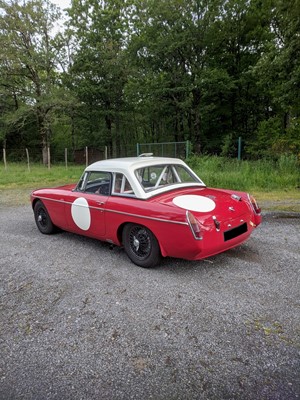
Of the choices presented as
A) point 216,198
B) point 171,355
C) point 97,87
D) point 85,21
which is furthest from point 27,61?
point 171,355

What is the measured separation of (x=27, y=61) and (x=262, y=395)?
27018 millimetres

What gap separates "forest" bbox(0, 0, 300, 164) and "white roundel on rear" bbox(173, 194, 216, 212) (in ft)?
39.7

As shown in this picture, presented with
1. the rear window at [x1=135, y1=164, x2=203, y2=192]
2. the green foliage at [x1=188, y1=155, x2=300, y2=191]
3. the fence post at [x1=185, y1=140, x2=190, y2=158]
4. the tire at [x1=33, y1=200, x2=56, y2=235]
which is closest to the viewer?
the rear window at [x1=135, y1=164, x2=203, y2=192]

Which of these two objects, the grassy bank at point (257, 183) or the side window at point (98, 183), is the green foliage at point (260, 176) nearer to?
the grassy bank at point (257, 183)

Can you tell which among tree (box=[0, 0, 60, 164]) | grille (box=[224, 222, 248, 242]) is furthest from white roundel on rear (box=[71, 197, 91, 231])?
tree (box=[0, 0, 60, 164])

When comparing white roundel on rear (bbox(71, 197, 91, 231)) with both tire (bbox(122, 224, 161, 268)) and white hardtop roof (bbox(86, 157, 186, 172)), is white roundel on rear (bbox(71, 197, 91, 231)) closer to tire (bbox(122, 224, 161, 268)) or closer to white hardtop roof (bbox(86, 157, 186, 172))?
white hardtop roof (bbox(86, 157, 186, 172))

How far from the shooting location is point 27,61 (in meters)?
23.1

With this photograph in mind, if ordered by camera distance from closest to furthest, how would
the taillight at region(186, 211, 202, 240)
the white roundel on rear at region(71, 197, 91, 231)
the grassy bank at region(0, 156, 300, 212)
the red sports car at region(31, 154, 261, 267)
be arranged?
the taillight at region(186, 211, 202, 240) < the red sports car at region(31, 154, 261, 267) < the white roundel on rear at region(71, 197, 91, 231) < the grassy bank at region(0, 156, 300, 212)

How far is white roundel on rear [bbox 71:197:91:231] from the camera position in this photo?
4238 mm

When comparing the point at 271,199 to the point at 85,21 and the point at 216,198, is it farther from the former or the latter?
the point at 85,21

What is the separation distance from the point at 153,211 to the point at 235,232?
108 cm

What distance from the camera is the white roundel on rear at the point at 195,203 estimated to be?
3328mm

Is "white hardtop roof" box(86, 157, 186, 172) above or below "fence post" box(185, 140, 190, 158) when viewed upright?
below

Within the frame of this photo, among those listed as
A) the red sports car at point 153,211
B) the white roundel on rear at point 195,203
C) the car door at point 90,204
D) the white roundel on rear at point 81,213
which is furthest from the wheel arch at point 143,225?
the white roundel on rear at point 81,213
